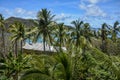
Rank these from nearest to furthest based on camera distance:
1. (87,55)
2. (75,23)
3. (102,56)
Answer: (102,56), (87,55), (75,23)

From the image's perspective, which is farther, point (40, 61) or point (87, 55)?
point (87, 55)

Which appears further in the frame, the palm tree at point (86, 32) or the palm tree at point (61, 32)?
the palm tree at point (86, 32)

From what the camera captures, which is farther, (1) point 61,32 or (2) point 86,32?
(2) point 86,32

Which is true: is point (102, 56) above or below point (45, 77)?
above

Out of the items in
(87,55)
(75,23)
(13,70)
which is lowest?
(13,70)

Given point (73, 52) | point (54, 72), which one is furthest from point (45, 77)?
point (73, 52)

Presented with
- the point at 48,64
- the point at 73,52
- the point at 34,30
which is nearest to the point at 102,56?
the point at 73,52

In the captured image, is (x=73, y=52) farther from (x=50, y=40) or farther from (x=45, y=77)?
(x=50, y=40)

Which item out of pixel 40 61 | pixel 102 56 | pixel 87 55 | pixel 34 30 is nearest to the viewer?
pixel 102 56

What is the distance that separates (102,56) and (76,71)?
139 inches

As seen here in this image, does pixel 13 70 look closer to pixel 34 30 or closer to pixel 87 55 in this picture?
pixel 87 55

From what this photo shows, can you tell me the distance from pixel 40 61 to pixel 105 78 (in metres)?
3.30

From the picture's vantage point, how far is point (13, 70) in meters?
36.5

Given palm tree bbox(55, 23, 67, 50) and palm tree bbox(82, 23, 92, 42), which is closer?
palm tree bbox(55, 23, 67, 50)
